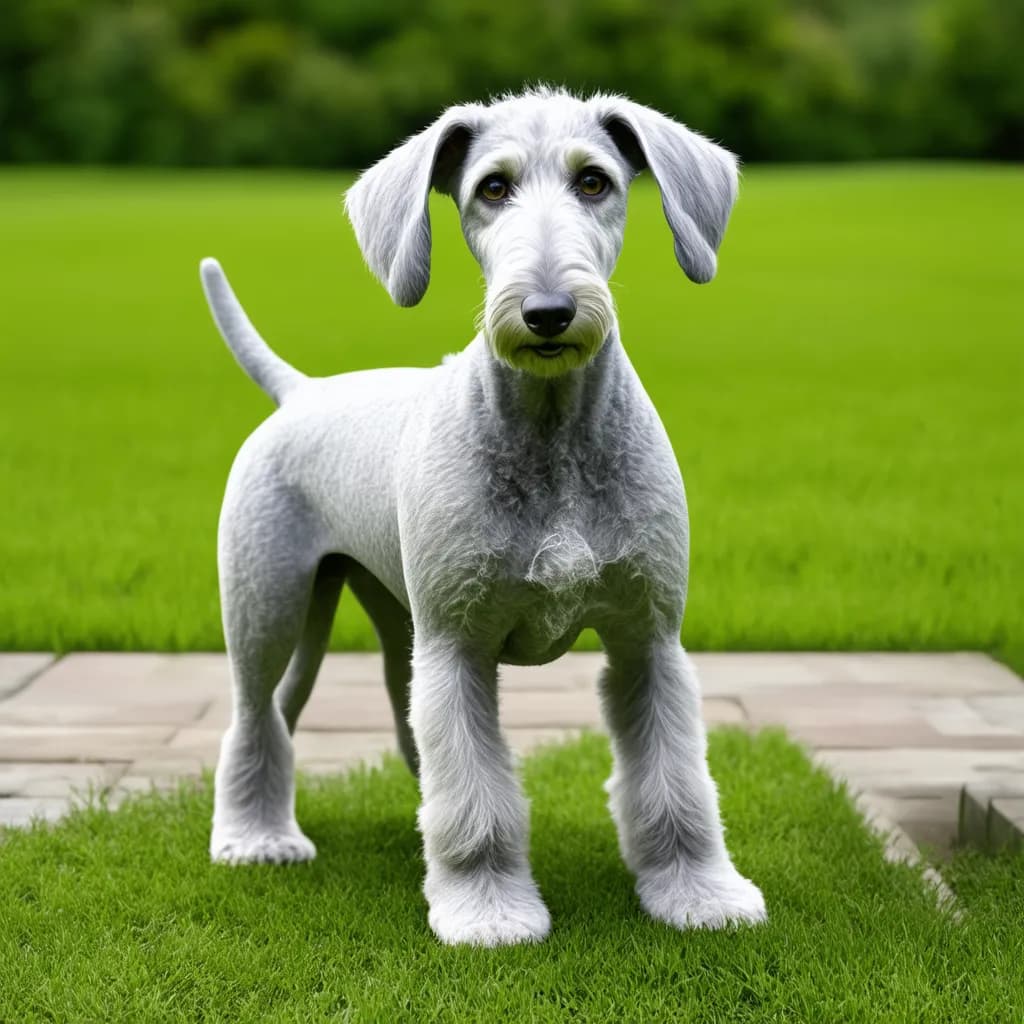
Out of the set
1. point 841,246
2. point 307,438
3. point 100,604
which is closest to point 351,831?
point 307,438

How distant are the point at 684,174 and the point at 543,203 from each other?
0.38 m

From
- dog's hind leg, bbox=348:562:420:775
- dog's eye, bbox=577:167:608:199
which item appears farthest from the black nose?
dog's hind leg, bbox=348:562:420:775

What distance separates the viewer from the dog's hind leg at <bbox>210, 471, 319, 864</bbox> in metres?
4.04

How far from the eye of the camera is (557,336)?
2.99m

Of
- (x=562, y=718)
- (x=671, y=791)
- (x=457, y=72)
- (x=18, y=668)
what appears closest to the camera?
(x=671, y=791)

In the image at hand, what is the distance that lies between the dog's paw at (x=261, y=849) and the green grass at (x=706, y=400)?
2213 millimetres

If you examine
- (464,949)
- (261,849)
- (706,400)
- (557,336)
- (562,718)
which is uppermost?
(557,336)

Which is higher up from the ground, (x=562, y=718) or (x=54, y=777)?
(x=54, y=777)

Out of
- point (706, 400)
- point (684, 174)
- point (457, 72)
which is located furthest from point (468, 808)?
point (457, 72)

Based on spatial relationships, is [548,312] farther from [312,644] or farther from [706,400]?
[706,400]

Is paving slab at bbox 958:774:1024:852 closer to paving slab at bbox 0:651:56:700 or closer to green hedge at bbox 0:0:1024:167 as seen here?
paving slab at bbox 0:651:56:700

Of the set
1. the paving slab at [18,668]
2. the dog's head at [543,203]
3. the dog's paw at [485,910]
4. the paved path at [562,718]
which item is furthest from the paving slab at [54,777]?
the dog's head at [543,203]

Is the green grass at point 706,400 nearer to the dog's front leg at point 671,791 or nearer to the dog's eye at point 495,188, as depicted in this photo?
the dog's front leg at point 671,791

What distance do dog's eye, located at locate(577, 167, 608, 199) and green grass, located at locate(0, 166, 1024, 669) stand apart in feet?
10.9
